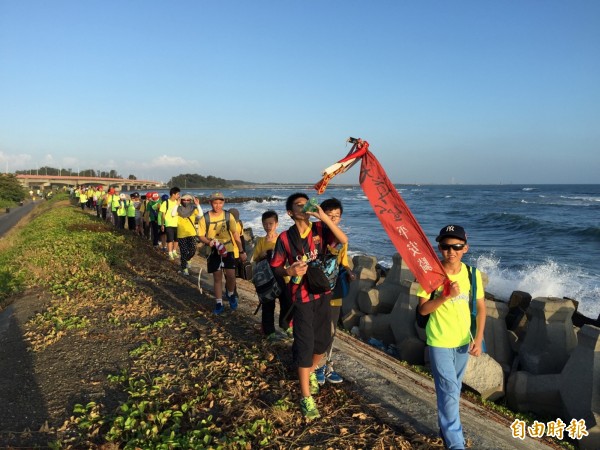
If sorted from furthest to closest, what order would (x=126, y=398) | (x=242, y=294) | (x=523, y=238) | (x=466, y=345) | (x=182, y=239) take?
(x=523, y=238), (x=182, y=239), (x=242, y=294), (x=126, y=398), (x=466, y=345)

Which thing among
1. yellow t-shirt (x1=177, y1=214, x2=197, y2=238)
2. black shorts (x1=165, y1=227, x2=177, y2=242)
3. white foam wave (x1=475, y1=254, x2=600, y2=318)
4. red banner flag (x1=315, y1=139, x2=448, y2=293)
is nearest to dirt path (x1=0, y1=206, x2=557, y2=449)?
red banner flag (x1=315, y1=139, x2=448, y2=293)

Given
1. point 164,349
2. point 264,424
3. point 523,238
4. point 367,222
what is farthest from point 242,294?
point 367,222

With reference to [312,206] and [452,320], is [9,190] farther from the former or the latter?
[452,320]

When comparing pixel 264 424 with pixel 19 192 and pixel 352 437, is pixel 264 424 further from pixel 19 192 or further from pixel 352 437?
pixel 19 192

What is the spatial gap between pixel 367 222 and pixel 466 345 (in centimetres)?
2861

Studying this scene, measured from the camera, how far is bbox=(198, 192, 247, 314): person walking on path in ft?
19.4

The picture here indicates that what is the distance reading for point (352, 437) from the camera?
303cm

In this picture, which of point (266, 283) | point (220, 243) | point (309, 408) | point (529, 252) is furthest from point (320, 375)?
point (529, 252)

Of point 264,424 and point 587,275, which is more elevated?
point 264,424

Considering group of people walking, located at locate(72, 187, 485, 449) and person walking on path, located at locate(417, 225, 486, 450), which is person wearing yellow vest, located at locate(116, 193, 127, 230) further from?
person walking on path, located at locate(417, 225, 486, 450)

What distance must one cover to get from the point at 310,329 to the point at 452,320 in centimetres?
110

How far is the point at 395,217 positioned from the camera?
10.6 feet

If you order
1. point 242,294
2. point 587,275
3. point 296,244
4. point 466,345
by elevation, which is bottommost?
point 587,275

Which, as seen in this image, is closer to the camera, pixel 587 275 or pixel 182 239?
pixel 182 239
